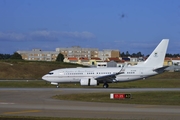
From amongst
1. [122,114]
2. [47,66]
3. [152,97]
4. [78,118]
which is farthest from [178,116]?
[47,66]

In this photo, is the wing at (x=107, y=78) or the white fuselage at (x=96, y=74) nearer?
the wing at (x=107, y=78)


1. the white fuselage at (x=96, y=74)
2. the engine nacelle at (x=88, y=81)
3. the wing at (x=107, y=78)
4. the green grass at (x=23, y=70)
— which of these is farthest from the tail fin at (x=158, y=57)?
the green grass at (x=23, y=70)

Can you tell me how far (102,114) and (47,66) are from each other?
88.8 metres

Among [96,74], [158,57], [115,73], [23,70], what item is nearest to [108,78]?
[115,73]

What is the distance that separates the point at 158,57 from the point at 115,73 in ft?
20.9

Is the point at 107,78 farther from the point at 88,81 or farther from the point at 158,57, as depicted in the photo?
the point at 158,57

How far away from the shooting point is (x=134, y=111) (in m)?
26.0

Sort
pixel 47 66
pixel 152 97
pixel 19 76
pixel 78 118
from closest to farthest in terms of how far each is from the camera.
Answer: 1. pixel 78 118
2. pixel 152 97
3. pixel 19 76
4. pixel 47 66

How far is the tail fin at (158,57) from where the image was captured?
57.3m

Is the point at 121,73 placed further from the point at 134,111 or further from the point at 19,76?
the point at 19,76

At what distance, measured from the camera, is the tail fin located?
5728 cm

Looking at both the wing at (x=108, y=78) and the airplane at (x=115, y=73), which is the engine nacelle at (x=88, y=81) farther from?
the wing at (x=108, y=78)

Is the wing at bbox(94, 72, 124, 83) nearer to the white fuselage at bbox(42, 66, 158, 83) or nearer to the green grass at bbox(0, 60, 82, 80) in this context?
the white fuselage at bbox(42, 66, 158, 83)

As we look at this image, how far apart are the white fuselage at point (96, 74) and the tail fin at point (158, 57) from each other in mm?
1114
